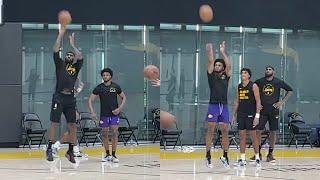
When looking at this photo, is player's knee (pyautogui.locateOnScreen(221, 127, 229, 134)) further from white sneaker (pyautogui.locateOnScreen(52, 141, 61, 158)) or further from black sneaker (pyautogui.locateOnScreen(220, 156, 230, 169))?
white sneaker (pyautogui.locateOnScreen(52, 141, 61, 158))

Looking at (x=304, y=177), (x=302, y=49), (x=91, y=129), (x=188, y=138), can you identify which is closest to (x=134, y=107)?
(x=91, y=129)

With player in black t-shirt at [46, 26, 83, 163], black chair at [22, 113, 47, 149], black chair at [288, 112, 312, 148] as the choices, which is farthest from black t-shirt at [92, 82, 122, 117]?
black chair at [288, 112, 312, 148]

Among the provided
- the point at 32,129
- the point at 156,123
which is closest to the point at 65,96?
the point at 156,123

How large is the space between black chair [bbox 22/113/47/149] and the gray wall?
134 mm

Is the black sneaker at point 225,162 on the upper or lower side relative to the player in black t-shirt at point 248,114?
lower

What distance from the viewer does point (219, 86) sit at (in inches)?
302

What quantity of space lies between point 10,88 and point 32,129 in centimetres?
86

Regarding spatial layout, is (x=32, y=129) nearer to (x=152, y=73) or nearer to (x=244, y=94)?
(x=244, y=94)

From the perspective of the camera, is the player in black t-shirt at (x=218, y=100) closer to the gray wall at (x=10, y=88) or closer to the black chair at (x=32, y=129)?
the black chair at (x=32, y=129)

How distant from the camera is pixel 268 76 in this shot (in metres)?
8.91

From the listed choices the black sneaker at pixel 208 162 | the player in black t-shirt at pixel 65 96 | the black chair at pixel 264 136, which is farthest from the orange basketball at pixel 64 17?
the black chair at pixel 264 136

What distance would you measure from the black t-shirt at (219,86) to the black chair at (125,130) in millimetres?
1445

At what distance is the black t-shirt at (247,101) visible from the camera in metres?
8.05

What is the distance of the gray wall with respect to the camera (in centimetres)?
1049
